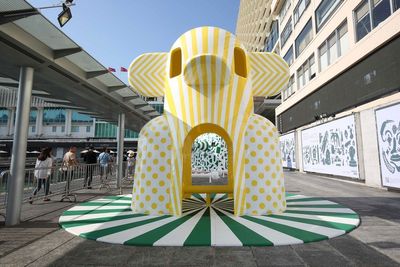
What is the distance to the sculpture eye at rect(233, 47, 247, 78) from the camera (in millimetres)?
6547

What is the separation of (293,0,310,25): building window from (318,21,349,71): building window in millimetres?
5181

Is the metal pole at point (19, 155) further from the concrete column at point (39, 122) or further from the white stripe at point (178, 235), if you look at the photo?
the concrete column at point (39, 122)

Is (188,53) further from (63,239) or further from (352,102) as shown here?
(352,102)

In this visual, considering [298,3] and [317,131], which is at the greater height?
[298,3]

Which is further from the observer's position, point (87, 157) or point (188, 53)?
point (87, 157)

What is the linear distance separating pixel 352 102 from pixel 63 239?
13666 millimetres

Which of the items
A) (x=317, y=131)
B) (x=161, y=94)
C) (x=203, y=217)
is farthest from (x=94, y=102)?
(x=317, y=131)

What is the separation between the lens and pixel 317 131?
17188 millimetres

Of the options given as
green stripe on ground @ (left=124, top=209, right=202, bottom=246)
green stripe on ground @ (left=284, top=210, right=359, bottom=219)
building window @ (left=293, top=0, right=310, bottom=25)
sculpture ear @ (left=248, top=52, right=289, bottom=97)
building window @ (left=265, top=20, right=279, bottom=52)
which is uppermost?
building window @ (left=265, top=20, right=279, bottom=52)

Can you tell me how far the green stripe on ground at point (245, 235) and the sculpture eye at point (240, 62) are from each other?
3.59m

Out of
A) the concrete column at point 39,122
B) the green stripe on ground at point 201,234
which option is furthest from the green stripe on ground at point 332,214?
the concrete column at point 39,122

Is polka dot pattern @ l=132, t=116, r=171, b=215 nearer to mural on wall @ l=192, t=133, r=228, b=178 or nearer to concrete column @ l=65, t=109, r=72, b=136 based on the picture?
mural on wall @ l=192, t=133, r=228, b=178

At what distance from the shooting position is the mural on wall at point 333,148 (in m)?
13.1

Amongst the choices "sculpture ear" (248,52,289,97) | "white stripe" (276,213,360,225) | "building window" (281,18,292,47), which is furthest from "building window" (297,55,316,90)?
"white stripe" (276,213,360,225)
